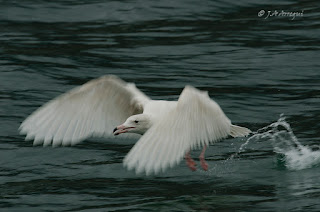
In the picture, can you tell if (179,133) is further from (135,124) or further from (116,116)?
(116,116)

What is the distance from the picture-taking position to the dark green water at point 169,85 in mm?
8867

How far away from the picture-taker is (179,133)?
780 centimetres

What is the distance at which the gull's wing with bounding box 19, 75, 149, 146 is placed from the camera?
9195 mm

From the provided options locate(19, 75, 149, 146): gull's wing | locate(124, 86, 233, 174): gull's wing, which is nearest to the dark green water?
locate(19, 75, 149, 146): gull's wing

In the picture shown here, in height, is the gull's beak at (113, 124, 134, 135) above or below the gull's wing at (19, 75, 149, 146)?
below

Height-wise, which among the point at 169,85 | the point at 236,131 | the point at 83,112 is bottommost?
the point at 236,131

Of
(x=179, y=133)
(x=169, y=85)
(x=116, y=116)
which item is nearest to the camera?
(x=179, y=133)

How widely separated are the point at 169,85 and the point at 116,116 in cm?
330

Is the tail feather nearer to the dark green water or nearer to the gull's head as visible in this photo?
the dark green water

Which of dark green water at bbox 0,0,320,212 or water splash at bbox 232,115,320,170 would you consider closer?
dark green water at bbox 0,0,320,212

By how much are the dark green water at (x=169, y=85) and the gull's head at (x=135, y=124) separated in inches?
27.4

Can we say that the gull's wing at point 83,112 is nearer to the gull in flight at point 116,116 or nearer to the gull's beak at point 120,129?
the gull in flight at point 116,116

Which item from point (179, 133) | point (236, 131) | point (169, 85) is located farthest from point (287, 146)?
point (169, 85)

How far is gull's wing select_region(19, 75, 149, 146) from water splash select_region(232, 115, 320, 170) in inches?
72.6
